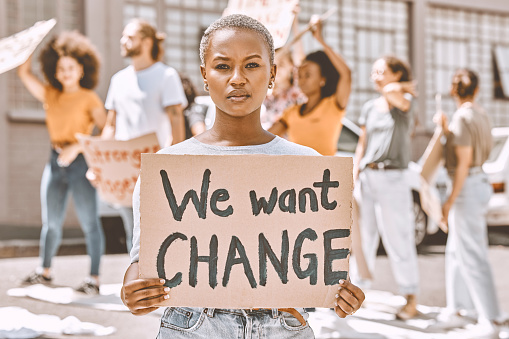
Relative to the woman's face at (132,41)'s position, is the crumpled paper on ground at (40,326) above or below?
below

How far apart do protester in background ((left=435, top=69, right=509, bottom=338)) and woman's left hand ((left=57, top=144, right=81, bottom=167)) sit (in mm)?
2822

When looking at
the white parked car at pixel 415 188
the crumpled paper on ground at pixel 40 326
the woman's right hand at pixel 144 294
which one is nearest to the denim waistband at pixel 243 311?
the woman's right hand at pixel 144 294

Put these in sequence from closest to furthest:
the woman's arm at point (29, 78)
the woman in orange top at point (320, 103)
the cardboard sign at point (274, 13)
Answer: the cardboard sign at point (274, 13)
the woman in orange top at point (320, 103)
the woman's arm at point (29, 78)

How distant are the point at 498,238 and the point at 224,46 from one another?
8719mm

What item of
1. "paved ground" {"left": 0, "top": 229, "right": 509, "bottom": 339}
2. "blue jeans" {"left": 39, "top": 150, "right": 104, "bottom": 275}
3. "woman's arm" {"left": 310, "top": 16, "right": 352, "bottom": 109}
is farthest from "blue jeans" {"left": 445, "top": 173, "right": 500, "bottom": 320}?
"blue jeans" {"left": 39, "top": 150, "right": 104, "bottom": 275}

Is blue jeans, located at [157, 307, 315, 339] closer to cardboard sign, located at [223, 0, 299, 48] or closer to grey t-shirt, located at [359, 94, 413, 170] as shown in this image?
cardboard sign, located at [223, 0, 299, 48]

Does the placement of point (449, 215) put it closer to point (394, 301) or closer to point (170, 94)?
point (394, 301)

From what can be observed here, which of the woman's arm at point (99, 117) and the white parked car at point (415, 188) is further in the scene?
the white parked car at point (415, 188)

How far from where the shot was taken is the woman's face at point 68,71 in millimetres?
5539

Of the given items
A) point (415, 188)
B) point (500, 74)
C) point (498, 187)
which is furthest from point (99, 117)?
point (500, 74)

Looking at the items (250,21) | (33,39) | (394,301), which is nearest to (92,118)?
(33,39)

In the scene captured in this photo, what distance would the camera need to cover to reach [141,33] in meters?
4.66

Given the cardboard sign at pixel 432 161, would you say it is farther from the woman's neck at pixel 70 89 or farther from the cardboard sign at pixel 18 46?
the woman's neck at pixel 70 89

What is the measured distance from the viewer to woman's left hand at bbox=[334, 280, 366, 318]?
5.78 feet
